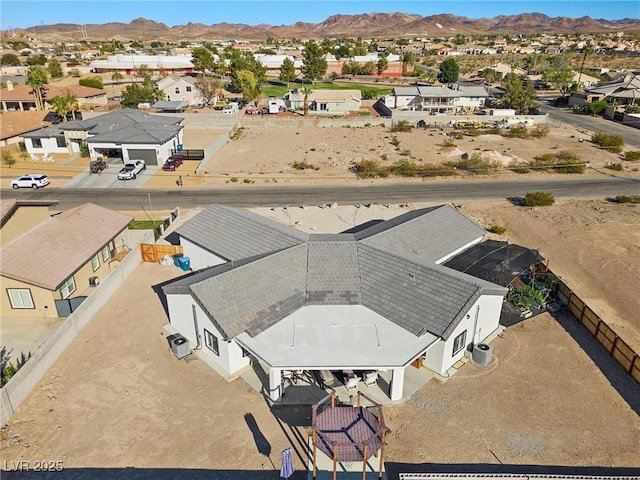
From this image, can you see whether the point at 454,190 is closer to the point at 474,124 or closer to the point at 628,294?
the point at 628,294

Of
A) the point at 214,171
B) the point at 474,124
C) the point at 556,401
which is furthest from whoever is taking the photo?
the point at 474,124

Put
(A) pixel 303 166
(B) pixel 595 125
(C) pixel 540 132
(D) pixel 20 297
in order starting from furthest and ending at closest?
(B) pixel 595 125 < (C) pixel 540 132 < (A) pixel 303 166 < (D) pixel 20 297

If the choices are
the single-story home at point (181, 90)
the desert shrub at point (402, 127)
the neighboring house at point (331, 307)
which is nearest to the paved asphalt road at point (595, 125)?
the desert shrub at point (402, 127)

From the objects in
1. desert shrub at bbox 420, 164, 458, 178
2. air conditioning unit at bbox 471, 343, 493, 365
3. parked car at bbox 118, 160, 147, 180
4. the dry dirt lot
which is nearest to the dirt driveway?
the dry dirt lot

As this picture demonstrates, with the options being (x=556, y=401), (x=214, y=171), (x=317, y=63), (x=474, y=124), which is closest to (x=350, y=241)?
(x=556, y=401)

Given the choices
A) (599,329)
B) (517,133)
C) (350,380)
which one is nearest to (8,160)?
(350,380)

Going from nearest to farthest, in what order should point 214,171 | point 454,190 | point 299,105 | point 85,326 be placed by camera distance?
1. point 85,326
2. point 454,190
3. point 214,171
4. point 299,105

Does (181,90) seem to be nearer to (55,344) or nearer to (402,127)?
(402,127)
